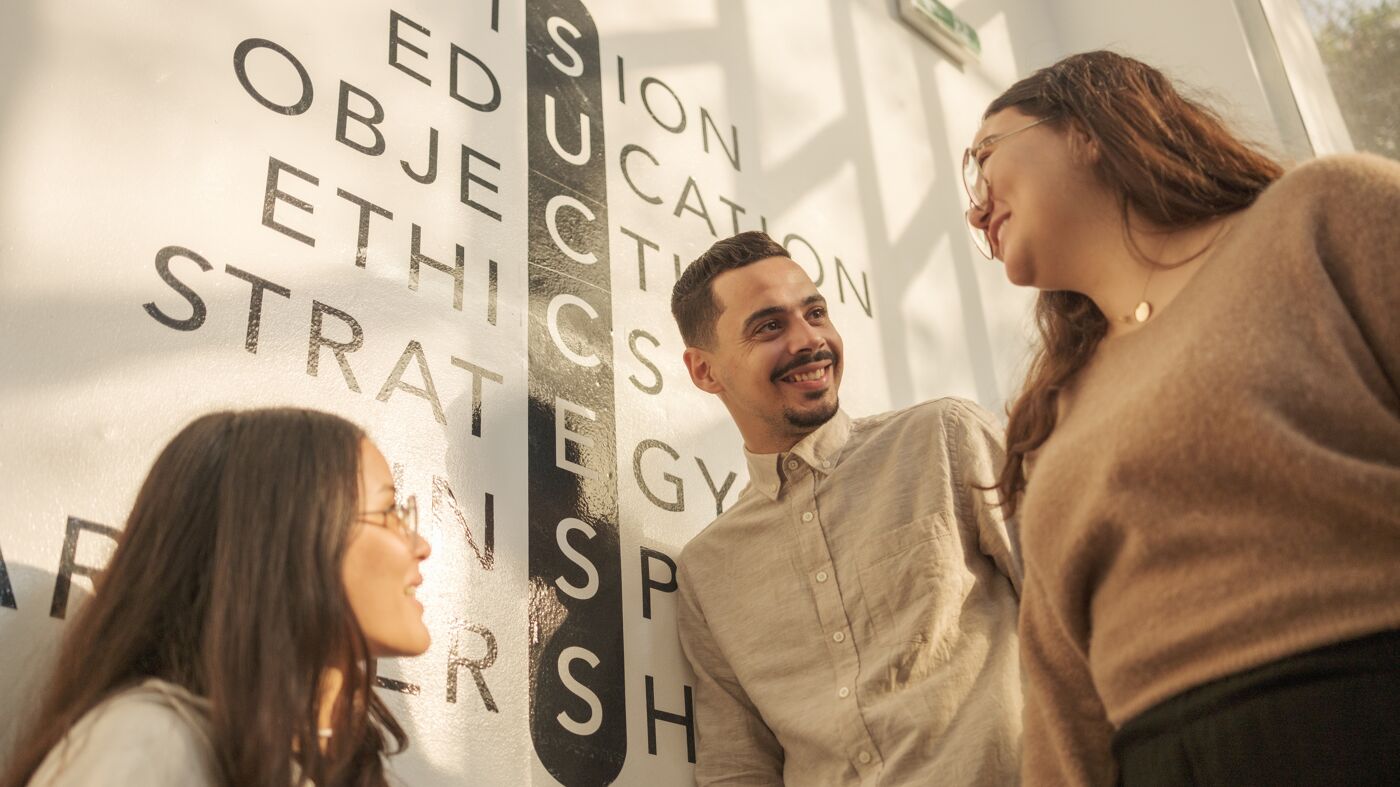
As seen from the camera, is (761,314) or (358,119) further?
(761,314)

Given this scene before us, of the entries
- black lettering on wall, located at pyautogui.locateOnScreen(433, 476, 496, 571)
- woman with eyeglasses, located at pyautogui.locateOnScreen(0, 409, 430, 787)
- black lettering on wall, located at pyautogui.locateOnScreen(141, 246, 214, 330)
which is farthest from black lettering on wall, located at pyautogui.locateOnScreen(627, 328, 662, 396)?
woman with eyeglasses, located at pyautogui.locateOnScreen(0, 409, 430, 787)

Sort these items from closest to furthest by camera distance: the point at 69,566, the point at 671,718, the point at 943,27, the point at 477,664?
the point at 69,566
the point at 477,664
the point at 671,718
the point at 943,27

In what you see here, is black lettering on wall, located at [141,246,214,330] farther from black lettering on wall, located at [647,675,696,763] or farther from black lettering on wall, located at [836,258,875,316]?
black lettering on wall, located at [836,258,875,316]

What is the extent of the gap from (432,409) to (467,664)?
1.27 feet

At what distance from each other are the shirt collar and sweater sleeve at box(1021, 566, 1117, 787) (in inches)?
28.4

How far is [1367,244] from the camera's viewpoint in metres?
1.19

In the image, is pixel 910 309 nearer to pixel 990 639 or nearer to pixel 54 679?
pixel 990 639

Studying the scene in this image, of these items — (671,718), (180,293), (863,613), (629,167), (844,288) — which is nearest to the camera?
(180,293)

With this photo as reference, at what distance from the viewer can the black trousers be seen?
3.40ft

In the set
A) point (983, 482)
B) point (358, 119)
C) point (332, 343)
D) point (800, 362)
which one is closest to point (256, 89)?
point (358, 119)

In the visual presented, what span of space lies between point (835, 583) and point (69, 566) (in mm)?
1073

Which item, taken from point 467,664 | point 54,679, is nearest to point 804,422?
point 467,664

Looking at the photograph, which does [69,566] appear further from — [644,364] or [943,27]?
[943,27]

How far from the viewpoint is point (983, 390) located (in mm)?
3346
